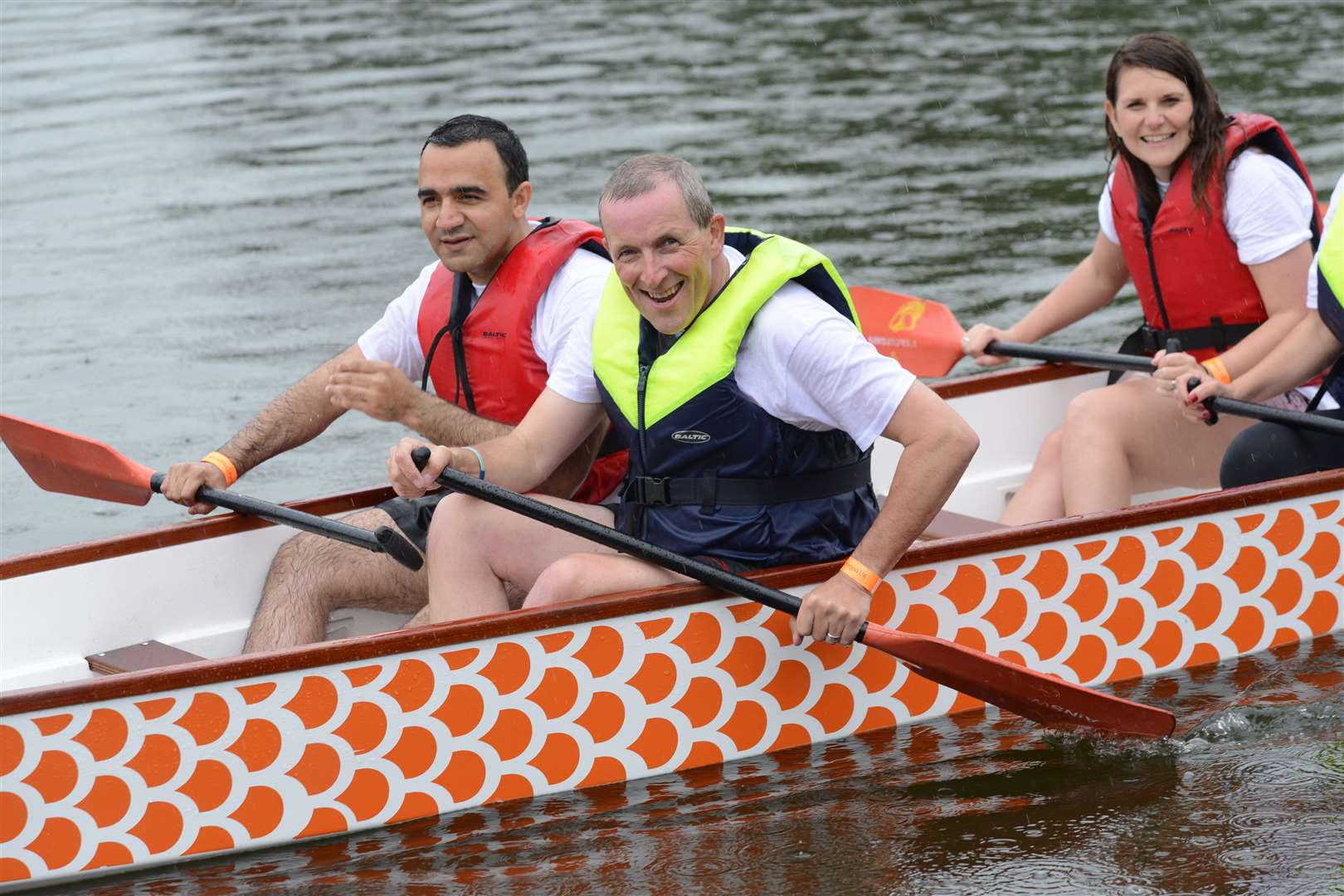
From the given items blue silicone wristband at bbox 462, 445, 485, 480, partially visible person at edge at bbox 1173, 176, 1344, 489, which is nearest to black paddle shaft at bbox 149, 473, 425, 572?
blue silicone wristband at bbox 462, 445, 485, 480

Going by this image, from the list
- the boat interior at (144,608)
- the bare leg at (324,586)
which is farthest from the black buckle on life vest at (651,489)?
the boat interior at (144,608)

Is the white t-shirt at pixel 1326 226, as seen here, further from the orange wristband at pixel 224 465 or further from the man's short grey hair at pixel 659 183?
the orange wristband at pixel 224 465

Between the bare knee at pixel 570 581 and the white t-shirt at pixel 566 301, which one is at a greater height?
the white t-shirt at pixel 566 301

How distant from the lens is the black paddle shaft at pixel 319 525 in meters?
3.89

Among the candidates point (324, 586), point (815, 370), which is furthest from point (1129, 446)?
point (324, 586)

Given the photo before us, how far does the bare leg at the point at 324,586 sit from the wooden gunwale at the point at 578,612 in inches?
28.2

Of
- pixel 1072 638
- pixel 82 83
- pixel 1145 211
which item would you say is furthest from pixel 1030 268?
pixel 82 83

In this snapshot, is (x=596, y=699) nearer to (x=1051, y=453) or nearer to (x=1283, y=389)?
(x=1051, y=453)

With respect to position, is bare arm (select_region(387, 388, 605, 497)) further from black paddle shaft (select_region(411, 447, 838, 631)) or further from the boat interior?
the boat interior

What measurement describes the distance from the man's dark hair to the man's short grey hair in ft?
2.01

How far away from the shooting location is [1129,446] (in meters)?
4.84

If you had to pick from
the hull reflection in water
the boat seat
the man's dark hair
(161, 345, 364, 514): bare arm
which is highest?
the man's dark hair

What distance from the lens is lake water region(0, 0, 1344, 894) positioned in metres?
3.89

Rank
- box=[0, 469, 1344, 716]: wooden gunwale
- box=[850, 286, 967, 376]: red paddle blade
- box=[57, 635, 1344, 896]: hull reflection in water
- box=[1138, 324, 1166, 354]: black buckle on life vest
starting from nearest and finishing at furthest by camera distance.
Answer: box=[0, 469, 1344, 716]: wooden gunwale
box=[57, 635, 1344, 896]: hull reflection in water
box=[1138, 324, 1166, 354]: black buckle on life vest
box=[850, 286, 967, 376]: red paddle blade
